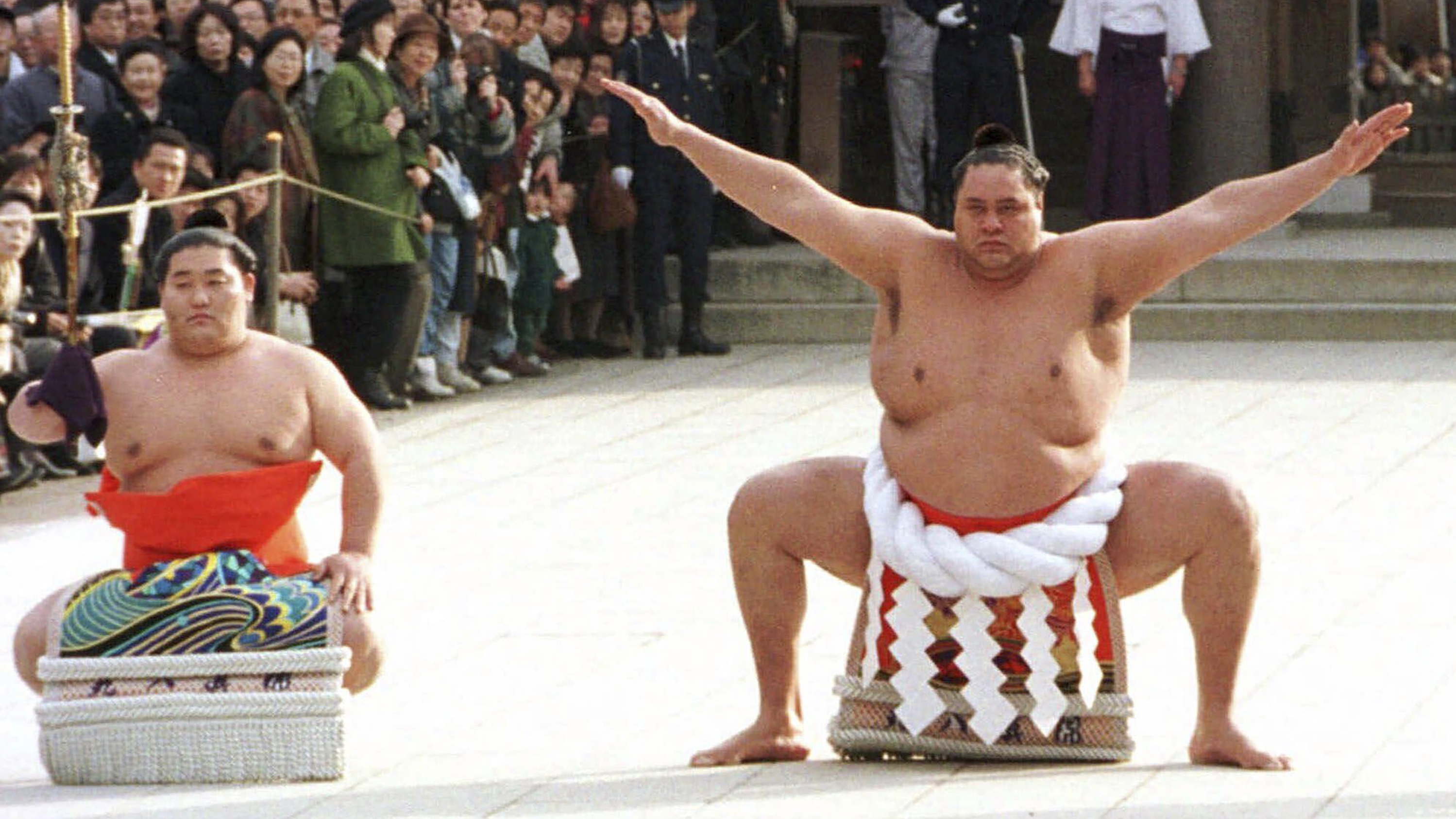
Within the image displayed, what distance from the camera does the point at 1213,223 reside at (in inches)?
176

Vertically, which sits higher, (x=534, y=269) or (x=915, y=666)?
(x=915, y=666)

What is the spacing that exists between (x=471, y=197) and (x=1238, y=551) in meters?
5.63

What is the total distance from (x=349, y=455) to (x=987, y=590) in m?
1.10

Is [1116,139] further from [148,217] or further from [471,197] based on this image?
[148,217]

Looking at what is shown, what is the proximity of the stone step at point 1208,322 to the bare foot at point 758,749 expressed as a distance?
22.0 ft

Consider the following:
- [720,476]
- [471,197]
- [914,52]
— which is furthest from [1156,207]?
[720,476]

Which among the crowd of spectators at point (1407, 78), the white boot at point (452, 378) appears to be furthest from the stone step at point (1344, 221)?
the white boot at point (452, 378)

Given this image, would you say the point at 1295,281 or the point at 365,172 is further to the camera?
the point at 1295,281

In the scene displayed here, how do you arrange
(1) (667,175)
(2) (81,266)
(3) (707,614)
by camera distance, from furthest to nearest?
A: (1) (667,175)
(2) (81,266)
(3) (707,614)

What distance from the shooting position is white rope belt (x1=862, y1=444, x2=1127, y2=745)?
4438 mm

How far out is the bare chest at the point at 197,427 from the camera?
470 centimetres

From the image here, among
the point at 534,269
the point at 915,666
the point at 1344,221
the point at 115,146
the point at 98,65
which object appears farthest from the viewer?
the point at 1344,221

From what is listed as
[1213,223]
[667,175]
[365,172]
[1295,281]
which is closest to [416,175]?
[365,172]

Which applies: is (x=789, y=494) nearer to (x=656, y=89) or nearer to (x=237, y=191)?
(x=237, y=191)
